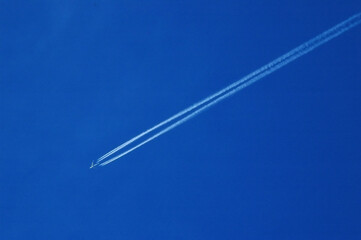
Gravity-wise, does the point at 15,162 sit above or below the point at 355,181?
above

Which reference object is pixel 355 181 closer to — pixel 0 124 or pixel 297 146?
pixel 297 146

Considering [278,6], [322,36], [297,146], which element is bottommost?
[297,146]

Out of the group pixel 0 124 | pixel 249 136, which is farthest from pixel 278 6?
pixel 0 124
